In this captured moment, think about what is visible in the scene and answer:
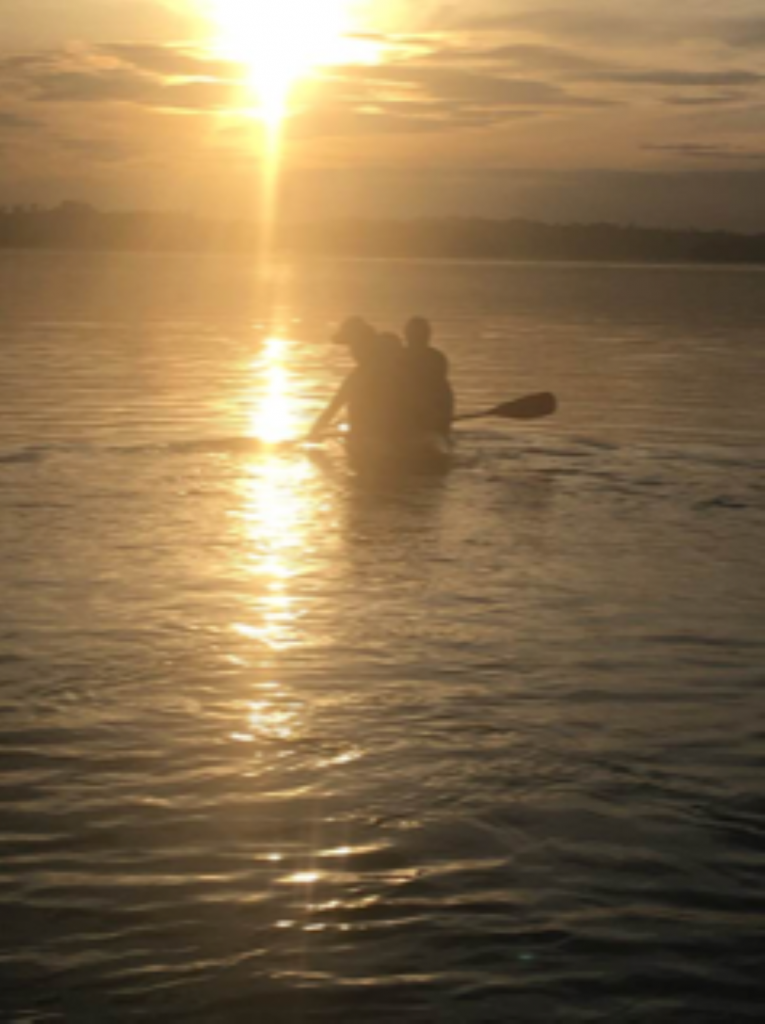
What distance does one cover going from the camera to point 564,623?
1099 centimetres

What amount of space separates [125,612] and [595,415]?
15.1 m

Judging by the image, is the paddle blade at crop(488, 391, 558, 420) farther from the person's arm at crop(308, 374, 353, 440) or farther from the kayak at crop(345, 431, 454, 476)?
the person's arm at crop(308, 374, 353, 440)

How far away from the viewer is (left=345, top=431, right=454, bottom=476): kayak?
18750 millimetres

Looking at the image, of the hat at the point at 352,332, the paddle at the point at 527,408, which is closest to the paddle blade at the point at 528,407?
the paddle at the point at 527,408

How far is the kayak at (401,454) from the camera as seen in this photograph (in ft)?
61.5

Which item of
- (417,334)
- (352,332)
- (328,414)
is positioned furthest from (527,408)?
(352,332)

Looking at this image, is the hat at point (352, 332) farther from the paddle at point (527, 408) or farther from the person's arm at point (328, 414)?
the paddle at point (527, 408)

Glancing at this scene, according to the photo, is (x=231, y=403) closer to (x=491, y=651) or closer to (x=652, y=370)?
(x=652, y=370)

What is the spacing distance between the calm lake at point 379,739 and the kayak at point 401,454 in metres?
0.42

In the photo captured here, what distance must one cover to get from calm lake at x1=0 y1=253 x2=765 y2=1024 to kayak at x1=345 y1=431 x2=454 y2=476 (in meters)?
0.42

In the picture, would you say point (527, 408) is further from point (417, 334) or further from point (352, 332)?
point (352, 332)

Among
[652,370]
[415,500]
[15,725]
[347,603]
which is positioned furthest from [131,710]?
[652,370]

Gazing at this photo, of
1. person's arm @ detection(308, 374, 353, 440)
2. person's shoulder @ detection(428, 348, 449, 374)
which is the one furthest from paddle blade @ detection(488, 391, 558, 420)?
person's arm @ detection(308, 374, 353, 440)

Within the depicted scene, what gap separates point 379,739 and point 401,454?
10.9 m
